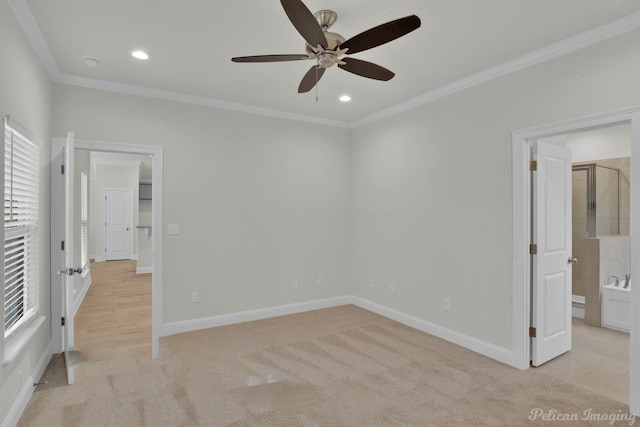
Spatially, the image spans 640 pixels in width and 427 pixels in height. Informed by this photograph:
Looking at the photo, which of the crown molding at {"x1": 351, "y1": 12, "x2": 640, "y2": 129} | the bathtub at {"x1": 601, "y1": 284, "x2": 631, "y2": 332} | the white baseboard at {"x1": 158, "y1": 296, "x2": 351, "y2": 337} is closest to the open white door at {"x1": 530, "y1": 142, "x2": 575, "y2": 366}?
the crown molding at {"x1": 351, "y1": 12, "x2": 640, "y2": 129}

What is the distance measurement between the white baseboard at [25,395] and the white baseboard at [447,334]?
3556 mm

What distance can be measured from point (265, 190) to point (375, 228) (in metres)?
1.56

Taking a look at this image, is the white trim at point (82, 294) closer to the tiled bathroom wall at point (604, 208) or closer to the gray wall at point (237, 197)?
the gray wall at point (237, 197)

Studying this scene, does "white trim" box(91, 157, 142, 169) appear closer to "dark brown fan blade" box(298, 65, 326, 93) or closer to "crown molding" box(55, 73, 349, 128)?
"crown molding" box(55, 73, 349, 128)

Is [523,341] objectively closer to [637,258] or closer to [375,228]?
[637,258]

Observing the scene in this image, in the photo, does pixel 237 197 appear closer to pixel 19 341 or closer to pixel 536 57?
pixel 19 341

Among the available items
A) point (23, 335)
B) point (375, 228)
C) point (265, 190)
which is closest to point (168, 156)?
point (265, 190)

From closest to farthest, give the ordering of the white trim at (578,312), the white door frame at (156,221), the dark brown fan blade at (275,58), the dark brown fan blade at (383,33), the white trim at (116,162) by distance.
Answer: the dark brown fan blade at (383,33)
the dark brown fan blade at (275,58)
the white door frame at (156,221)
the white trim at (578,312)
the white trim at (116,162)

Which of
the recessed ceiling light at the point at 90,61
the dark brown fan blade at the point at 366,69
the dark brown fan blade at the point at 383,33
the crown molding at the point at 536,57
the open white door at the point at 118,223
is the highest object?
the recessed ceiling light at the point at 90,61

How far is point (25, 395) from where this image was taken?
2.46 meters

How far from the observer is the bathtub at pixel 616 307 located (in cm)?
402

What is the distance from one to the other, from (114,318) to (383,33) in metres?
4.65

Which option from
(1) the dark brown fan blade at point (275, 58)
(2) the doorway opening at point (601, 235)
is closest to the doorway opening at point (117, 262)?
(1) the dark brown fan blade at point (275, 58)

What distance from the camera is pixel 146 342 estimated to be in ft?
12.4
